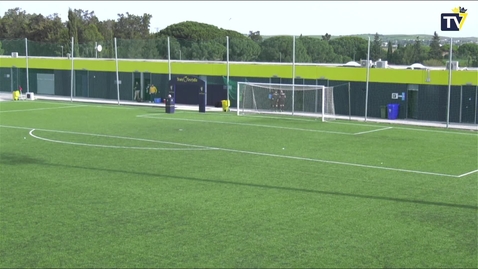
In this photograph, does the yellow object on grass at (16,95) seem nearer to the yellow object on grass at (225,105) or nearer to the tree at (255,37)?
the yellow object on grass at (225,105)

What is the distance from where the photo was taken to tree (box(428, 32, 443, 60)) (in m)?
40.0

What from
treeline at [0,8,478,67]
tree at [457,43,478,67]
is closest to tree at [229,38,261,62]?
treeline at [0,8,478,67]

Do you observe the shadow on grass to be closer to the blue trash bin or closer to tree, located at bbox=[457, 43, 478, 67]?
the blue trash bin

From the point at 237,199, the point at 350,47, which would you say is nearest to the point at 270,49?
the point at 350,47

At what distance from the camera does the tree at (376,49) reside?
4188 cm

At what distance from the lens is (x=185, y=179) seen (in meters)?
18.5

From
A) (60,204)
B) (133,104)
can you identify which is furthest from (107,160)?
(133,104)

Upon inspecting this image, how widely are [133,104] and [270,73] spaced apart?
1041 centimetres

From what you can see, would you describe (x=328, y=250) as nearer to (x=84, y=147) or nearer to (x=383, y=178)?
(x=383, y=178)

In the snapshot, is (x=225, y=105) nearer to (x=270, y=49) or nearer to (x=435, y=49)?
(x=270, y=49)

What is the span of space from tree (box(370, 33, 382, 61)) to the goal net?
14.2ft

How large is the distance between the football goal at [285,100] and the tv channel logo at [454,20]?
9502 millimetres

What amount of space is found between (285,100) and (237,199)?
25290 mm

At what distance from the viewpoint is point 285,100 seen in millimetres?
40812
